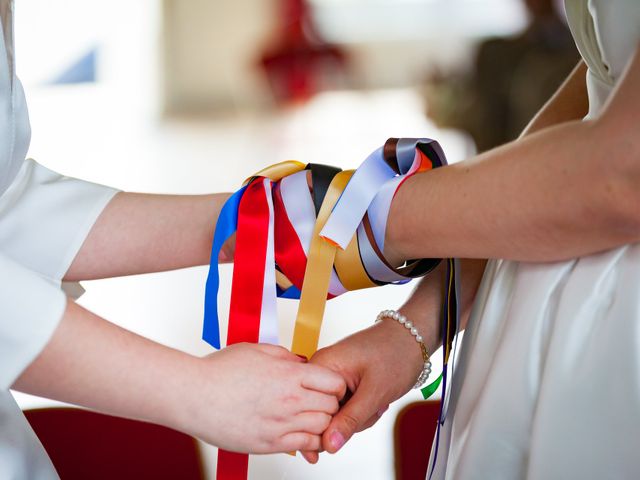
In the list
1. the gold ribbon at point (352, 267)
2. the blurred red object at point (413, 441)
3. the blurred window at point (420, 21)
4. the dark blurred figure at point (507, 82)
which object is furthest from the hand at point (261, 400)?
the blurred window at point (420, 21)

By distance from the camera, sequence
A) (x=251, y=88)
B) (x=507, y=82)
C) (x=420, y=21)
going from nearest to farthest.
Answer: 1. (x=507, y=82)
2. (x=251, y=88)
3. (x=420, y=21)

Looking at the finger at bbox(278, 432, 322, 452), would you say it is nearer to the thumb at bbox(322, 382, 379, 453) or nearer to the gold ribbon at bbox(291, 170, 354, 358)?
the thumb at bbox(322, 382, 379, 453)

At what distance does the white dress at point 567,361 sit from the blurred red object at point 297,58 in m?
7.09

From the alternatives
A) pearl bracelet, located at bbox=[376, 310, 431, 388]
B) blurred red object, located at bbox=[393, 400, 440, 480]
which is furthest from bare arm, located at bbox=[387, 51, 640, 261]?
blurred red object, located at bbox=[393, 400, 440, 480]

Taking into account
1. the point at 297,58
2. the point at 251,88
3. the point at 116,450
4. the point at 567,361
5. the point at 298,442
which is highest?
the point at 297,58

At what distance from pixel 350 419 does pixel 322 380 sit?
0.17 ft

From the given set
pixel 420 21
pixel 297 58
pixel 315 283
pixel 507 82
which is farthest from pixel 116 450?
pixel 420 21

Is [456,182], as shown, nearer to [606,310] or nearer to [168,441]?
[606,310]

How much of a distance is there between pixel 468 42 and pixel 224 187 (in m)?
5.03

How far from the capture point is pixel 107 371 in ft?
2.45

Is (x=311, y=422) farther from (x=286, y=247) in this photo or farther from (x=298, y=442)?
(x=286, y=247)

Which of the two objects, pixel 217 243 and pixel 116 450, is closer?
pixel 217 243

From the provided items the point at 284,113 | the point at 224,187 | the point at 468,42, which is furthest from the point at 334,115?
the point at 224,187

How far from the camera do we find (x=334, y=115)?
7629 millimetres
